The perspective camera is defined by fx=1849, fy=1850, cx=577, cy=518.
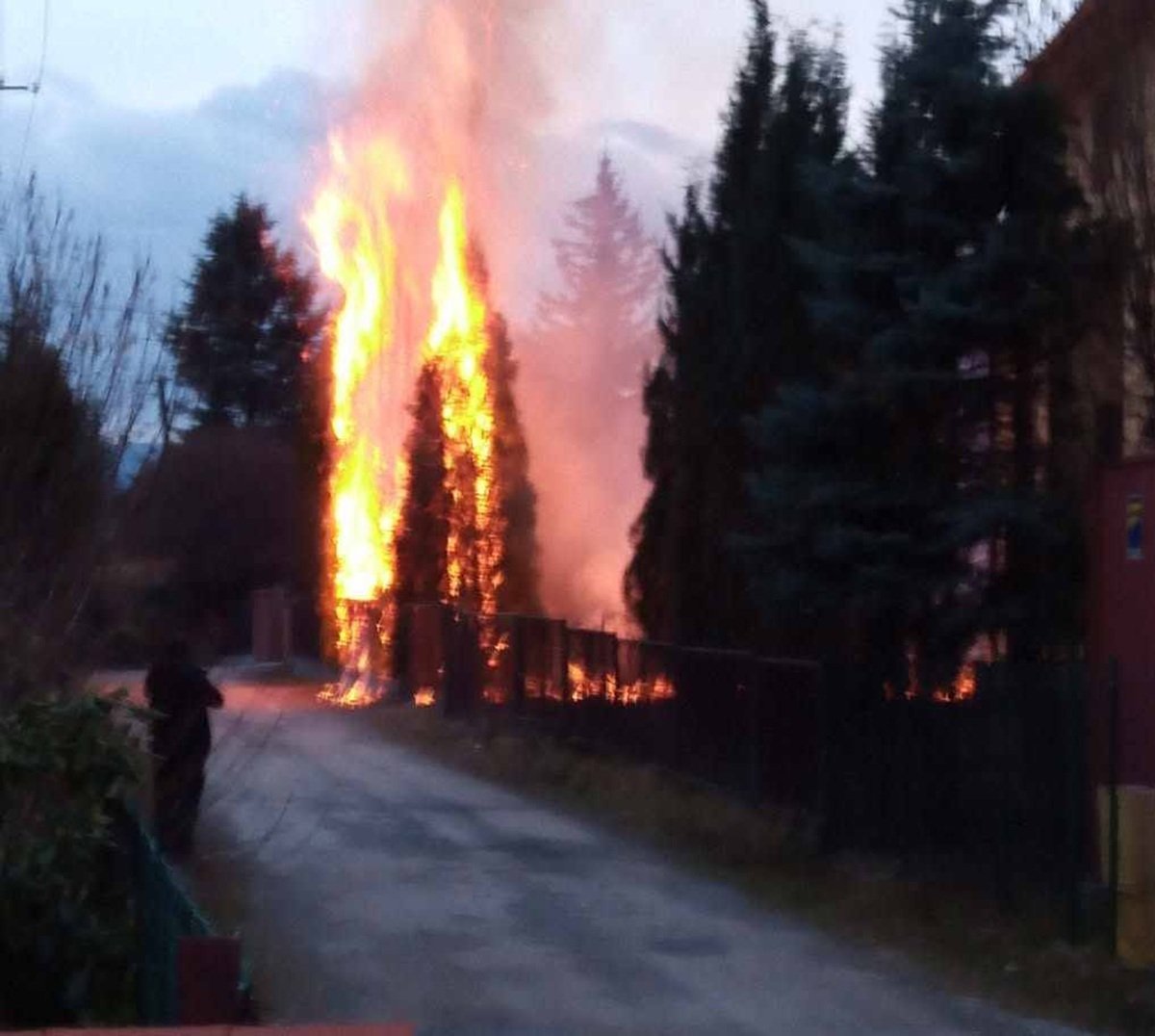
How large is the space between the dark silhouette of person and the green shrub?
152 centimetres

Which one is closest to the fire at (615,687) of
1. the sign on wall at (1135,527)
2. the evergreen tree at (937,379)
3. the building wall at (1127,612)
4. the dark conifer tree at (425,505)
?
the evergreen tree at (937,379)

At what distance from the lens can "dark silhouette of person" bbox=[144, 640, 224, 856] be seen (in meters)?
10.5

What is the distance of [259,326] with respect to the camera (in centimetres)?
5447

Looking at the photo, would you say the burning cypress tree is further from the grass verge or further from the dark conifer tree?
the grass verge

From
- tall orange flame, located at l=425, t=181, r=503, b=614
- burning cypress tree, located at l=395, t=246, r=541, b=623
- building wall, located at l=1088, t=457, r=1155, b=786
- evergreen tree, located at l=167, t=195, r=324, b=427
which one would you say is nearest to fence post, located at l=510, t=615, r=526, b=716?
tall orange flame, located at l=425, t=181, r=503, b=614

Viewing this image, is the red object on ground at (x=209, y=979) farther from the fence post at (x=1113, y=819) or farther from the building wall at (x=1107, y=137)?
the building wall at (x=1107, y=137)

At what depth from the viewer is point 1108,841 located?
1054 centimetres

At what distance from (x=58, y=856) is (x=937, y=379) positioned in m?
7.20

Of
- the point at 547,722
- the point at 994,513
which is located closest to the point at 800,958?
the point at 994,513

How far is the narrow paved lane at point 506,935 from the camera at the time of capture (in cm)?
909

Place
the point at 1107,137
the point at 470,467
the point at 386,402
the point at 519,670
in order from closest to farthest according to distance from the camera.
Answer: the point at 1107,137, the point at 519,670, the point at 470,467, the point at 386,402

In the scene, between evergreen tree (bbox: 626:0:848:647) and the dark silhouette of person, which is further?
Result: evergreen tree (bbox: 626:0:848:647)

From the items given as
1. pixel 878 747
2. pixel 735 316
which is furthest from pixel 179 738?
pixel 735 316

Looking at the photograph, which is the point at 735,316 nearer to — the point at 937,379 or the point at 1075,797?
the point at 937,379
